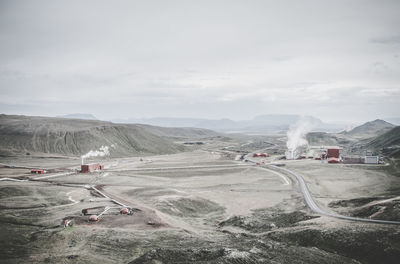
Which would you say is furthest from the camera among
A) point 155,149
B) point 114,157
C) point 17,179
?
point 155,149

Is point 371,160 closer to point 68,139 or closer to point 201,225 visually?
point 201,225

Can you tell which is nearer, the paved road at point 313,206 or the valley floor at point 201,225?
the valley floor at point 201,225

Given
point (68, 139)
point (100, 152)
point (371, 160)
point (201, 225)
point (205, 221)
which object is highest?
point (68, 139)

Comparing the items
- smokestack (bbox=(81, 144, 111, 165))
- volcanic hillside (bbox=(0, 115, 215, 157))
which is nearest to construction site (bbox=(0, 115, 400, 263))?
smokestack (bbox=(81, 144, 111, 165))

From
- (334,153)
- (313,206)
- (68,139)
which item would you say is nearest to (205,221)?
(313,206)

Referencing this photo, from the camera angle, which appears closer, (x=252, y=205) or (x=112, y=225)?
(x=112, y=225)

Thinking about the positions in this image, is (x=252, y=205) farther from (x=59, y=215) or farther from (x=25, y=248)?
(x=25, y=248)

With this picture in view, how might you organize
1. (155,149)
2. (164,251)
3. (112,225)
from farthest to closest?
(155,149)
(112,225)
(164,251)

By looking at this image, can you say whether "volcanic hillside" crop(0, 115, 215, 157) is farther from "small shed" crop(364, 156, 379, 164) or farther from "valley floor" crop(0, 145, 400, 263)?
"small shed" crop(364, 156, 379, 164)

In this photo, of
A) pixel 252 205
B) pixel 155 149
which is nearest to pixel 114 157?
pixel 155 149

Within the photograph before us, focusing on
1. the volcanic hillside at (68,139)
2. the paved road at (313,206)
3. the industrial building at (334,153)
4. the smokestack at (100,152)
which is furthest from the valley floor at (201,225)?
the volcanic hillside at (68,139)

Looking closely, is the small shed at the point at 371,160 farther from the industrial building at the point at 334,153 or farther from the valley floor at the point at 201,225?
the valley floor at the point at 201,225
